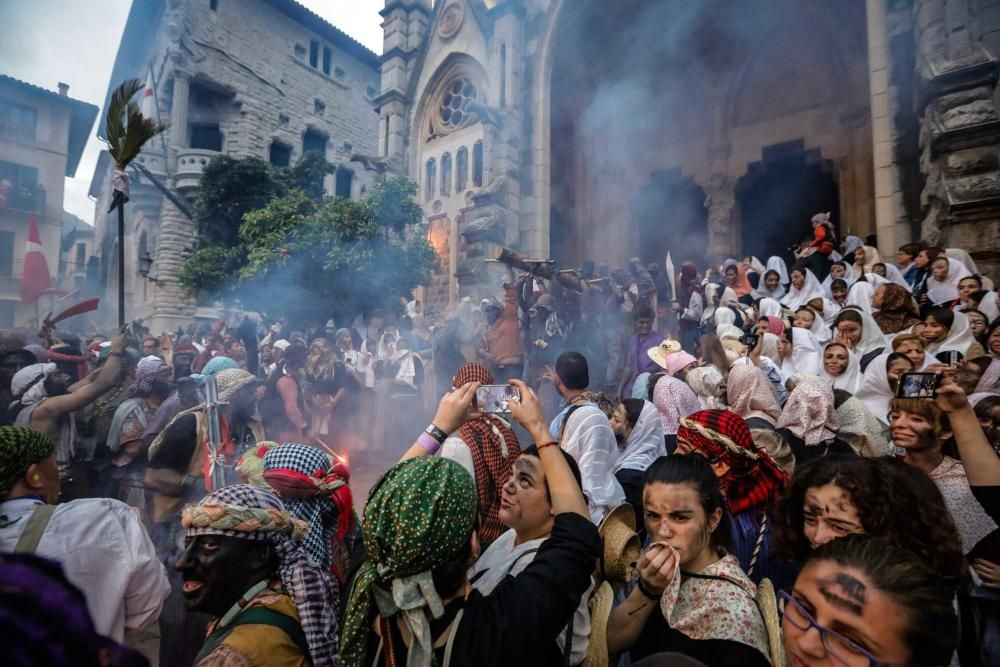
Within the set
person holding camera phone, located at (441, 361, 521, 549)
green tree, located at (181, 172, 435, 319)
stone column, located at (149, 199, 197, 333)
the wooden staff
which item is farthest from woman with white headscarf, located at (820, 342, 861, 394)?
stone column, located at (149, 199, 197, 333)

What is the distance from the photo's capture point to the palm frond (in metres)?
4.55

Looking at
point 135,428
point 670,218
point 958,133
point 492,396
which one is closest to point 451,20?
point 670,218

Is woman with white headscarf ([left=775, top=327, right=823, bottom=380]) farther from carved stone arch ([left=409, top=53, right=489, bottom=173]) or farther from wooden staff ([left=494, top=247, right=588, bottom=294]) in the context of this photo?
carved stone arch ([left=409, top=53, right=489, bottom=173])

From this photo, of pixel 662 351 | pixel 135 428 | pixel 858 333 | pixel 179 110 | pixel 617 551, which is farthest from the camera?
pixel 179 110

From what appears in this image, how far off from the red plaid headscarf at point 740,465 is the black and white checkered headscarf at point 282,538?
5.57 ft

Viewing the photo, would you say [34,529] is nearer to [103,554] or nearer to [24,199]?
[103,554]

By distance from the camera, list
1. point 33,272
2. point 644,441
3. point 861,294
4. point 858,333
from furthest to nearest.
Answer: point 33,272, point 861,294, point 858,333, point 644,441

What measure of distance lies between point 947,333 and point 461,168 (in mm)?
12611

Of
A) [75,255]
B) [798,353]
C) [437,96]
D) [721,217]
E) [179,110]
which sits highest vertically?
[179,110]

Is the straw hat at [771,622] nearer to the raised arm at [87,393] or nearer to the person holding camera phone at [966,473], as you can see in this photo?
the person holding camera phone at [966,473]

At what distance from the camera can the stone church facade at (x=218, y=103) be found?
22812mm

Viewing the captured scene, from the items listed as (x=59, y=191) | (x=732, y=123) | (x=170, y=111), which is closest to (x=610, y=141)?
(x=732, y=123)

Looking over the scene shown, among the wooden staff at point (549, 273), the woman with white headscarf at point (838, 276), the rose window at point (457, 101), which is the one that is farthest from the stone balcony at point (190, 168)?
the woman with white headscarf at point (838, 276)

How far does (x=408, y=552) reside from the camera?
1.18 meters
